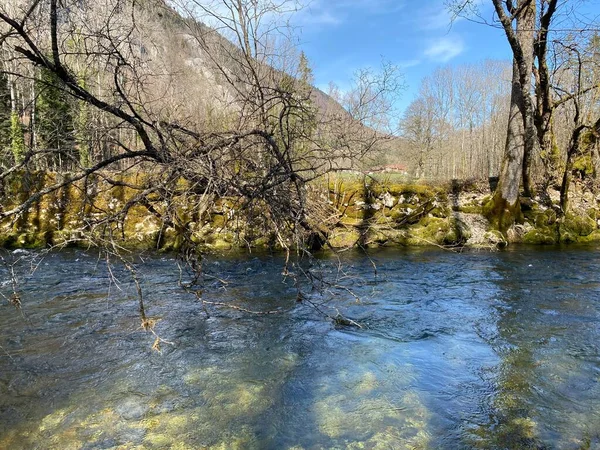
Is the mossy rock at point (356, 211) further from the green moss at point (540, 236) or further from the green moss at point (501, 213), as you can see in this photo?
the green moss at point (540, 236)

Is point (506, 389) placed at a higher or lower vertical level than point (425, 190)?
lower

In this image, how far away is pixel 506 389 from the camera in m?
4.08

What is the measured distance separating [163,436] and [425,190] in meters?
12.7

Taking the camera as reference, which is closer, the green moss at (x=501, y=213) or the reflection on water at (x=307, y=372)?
the reflection on water at (x=307, y=372)

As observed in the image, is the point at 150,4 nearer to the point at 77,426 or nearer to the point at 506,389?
the point at 77,426

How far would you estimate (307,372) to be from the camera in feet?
14.8

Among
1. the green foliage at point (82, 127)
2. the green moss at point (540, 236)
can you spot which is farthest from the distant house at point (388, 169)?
the green moss at point (540, 236)

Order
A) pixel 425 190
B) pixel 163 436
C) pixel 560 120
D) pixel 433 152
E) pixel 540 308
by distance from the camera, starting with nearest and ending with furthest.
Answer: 1. pixel 163 436
2. pixel 540 308
3. pixel 425 190
4. pixel 560 120
5. pixel 433 152

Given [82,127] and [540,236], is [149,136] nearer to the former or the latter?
[82,127]

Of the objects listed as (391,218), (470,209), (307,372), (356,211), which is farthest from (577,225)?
(307,372)

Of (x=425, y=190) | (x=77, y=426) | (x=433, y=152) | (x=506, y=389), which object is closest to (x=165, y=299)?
(x=77, y=426)

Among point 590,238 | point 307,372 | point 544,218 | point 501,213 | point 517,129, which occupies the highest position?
point 517,129

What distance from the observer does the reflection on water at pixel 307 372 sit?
346 cm

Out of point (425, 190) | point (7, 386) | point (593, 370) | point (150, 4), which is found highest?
point (150, 4)
